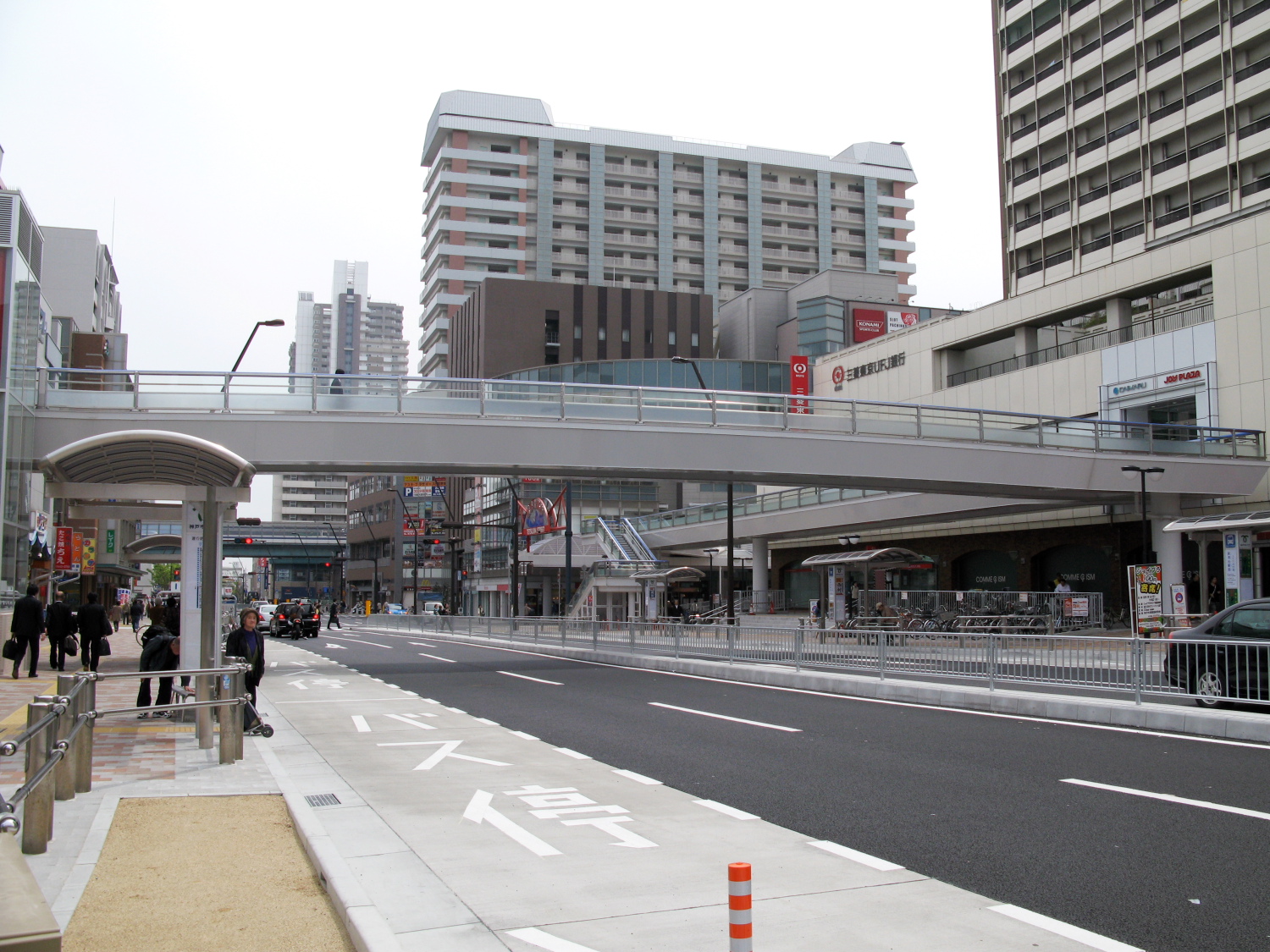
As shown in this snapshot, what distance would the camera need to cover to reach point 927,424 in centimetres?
2911

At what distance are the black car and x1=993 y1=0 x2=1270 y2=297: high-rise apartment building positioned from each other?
4032 cm

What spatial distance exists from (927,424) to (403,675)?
50.1 feet

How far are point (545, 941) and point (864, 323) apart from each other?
80.9 meters

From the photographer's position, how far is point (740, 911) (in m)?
3.82

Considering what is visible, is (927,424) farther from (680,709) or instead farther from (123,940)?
(123,940)

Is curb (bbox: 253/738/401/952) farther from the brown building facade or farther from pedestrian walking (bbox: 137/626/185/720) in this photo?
the brown building facade

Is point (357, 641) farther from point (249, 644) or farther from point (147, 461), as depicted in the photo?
point (249, 644)

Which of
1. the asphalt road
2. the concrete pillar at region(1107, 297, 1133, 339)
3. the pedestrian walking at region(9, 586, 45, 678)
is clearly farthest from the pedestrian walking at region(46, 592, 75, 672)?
the concrete pillar at region(1107, 297, 1133, 339)

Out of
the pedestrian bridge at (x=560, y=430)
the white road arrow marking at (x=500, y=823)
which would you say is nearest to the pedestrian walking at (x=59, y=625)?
the pedestrian bridge at (x=560, y=430)

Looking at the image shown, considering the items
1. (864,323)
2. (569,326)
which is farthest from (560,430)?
(569,326)

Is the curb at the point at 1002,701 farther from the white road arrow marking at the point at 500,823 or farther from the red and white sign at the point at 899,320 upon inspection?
the red and white sign at the point at 899,320

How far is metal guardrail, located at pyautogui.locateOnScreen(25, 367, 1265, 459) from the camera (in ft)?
77.7

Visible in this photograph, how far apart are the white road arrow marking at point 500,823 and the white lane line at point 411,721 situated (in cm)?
499

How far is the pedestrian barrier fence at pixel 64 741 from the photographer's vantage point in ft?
20.9
